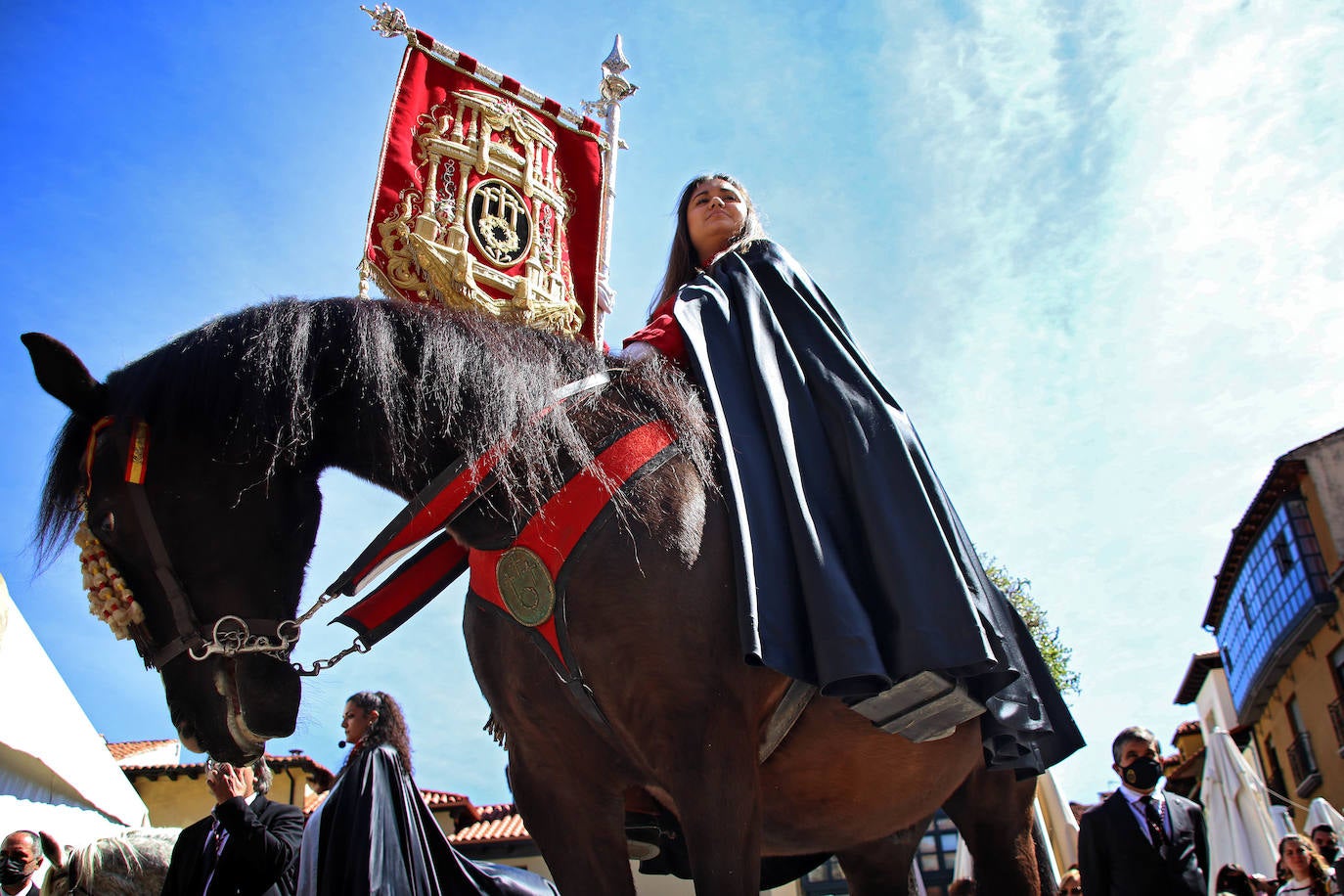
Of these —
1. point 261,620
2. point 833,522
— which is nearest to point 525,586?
point 261,620

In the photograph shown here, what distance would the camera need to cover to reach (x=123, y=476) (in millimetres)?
2375

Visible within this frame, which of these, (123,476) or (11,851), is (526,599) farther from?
(11,851)

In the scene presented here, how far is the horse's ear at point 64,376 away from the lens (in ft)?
8.07

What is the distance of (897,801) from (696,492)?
1040 mm

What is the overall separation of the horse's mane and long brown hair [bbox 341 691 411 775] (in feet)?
5.72

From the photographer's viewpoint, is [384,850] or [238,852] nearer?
[384,850]

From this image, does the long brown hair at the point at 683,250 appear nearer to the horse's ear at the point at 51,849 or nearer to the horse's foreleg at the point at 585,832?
the horse's foreleg at the point at 585,832

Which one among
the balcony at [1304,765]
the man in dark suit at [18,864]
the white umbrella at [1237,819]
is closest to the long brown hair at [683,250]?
the man in dark suit at [18,864]

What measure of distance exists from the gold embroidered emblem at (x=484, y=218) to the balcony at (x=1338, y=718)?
22.4m

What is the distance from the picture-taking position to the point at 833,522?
8.44 feet

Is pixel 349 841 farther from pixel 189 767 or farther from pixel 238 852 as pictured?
pixel 189 767

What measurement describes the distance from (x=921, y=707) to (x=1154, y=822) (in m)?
2.21

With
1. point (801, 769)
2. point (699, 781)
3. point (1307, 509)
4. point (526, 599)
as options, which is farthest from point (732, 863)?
point (1307, 509)

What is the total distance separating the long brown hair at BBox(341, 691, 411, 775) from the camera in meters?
3.93
